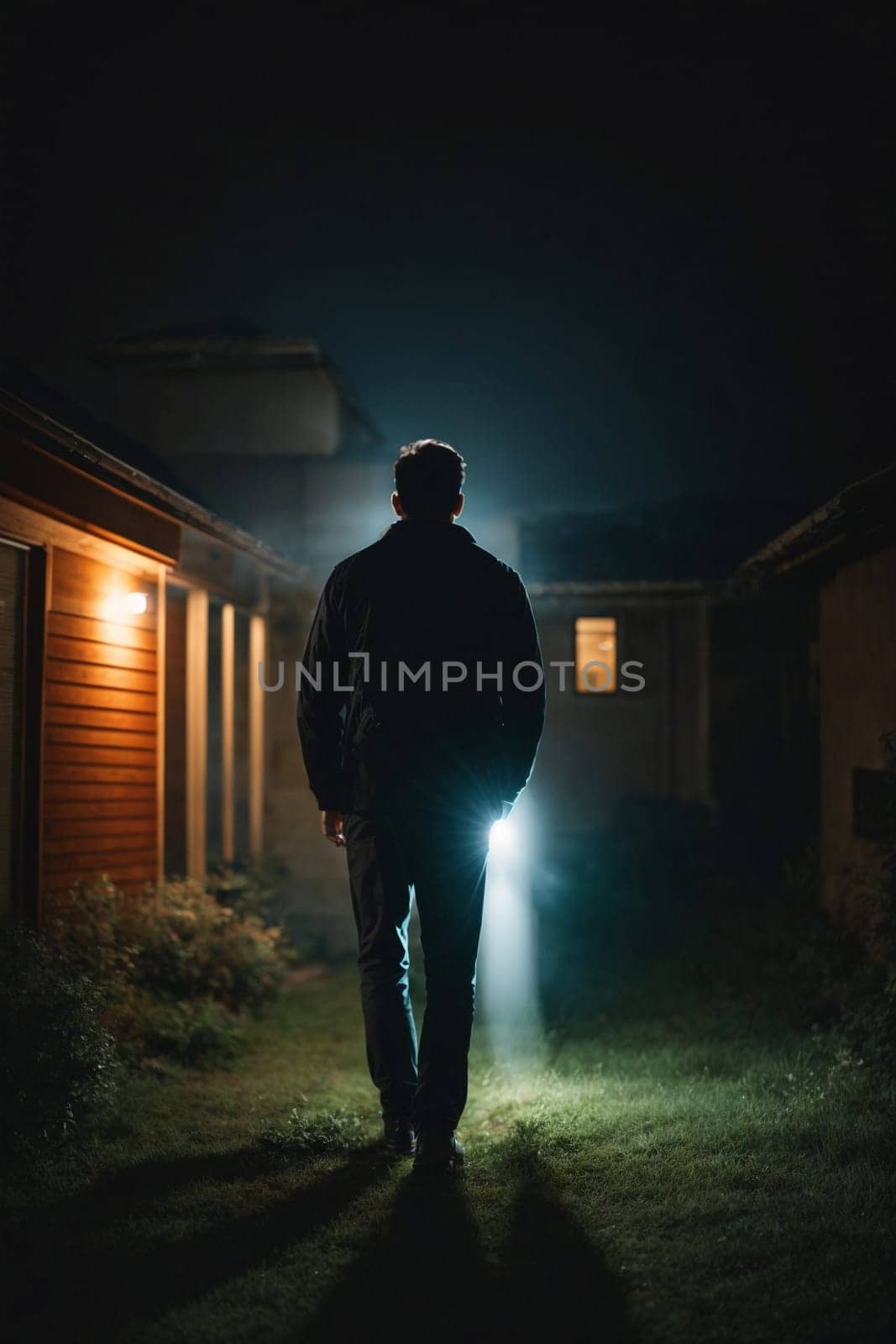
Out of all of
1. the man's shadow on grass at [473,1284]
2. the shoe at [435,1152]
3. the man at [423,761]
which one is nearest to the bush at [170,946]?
the man at [423,761]

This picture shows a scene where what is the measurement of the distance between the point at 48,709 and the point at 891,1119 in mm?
4469

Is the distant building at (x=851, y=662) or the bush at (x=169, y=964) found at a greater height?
the distant building at (x=851, y=662)

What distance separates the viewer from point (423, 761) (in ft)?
11.2

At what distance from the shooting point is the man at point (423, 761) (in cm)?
341

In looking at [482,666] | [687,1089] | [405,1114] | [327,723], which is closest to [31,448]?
[327,723]

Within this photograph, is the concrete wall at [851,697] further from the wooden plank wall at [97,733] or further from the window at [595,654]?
the window at [595,654]

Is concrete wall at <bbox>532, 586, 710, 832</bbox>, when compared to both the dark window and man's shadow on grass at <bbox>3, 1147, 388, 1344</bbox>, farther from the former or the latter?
man's shadow on grass at <bbox>3, 1147, 388, 1344</bbox>

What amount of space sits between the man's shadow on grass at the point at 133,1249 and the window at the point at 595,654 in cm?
1015

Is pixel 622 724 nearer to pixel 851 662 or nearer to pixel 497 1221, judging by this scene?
pixel 851 662

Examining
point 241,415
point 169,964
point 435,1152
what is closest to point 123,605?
point 169,964

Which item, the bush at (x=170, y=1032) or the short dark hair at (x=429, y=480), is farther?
the bush at (x=170, y=1032)

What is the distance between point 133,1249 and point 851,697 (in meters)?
5.52

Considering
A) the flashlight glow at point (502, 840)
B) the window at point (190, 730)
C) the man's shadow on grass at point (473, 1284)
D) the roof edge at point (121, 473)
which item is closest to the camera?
the man's shadow on grass at point (473, 1284)

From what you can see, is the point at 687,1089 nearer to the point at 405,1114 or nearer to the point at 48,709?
the point at 405,1114
